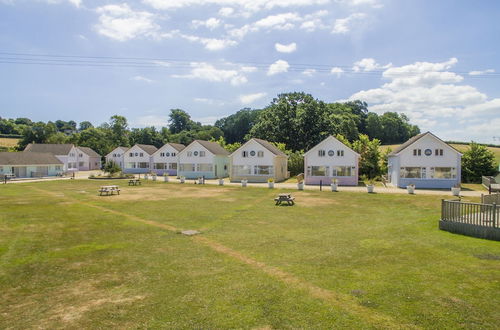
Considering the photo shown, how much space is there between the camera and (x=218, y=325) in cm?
685

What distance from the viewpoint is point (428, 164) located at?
3909 cm

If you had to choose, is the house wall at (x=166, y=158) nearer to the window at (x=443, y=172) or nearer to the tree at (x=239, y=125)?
the window at (x=443, y=172)

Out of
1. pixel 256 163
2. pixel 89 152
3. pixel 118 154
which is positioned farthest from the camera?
pixel 89 152

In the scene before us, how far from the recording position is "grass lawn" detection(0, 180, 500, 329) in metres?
7.21

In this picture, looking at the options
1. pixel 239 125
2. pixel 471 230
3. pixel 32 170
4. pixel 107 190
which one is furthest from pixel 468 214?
pixel 239 125

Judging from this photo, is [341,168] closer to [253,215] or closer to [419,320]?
[253,215]

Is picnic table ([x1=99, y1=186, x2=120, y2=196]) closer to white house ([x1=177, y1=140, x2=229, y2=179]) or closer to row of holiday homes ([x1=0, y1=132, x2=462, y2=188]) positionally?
row of holiday homes ([x1=0, y1=132, x2=462, y2=188])

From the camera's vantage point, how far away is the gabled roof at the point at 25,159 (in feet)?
185

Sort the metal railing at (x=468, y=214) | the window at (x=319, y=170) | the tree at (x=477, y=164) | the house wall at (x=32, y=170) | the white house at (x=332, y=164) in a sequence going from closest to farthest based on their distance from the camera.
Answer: the metal railing at (x=468, y=214)
the tree at (x=477, y=164)
the white house at (x=332, y=164)
the window at (x=319, y=170)
the house wall at (x=32, y=170)

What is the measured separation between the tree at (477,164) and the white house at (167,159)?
4861 centimetres

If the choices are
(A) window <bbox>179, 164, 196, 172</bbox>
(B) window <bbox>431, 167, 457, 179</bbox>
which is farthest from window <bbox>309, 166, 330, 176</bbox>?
(A) window <bbox>179, 164, 196, 172</bbox>

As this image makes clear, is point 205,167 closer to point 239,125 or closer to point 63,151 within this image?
point 63,151

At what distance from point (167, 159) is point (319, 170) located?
111 ft

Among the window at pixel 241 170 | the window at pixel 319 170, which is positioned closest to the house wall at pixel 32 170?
the window at pixel 241 170
